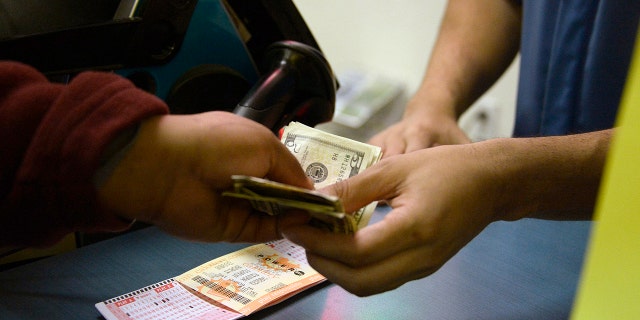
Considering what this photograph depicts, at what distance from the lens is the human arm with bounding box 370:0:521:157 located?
1129 millimetres

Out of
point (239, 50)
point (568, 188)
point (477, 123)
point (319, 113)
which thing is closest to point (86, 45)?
point (239, 50)

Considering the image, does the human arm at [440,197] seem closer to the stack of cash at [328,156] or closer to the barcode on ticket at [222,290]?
the stack of cash at [328,156]

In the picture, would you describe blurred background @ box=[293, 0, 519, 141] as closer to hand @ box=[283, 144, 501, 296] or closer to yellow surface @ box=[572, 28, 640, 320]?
hand @ box=[283, 144, 501, 296]

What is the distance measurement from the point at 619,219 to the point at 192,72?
2.33ft

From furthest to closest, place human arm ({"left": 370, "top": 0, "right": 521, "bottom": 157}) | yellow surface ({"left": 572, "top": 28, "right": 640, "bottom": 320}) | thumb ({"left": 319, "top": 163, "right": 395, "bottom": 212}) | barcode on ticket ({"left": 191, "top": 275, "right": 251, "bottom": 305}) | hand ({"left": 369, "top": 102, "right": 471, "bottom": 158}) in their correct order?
human arm ({"left": 370, "top": 0, "right": 521, "bottom": 157})
hand ({"left": 369, "top": 102, "right": 471, "bottom": 158})
barcode on ticket ({"left": 191, "top": 275, "right": 251, "bottom": 305})
thumb ({"left": 319, "top": 163, "right": 395, "bottom": 212})
yellow surface ({"left": 572, "top": 28, "right": 640, "bottom": 320})

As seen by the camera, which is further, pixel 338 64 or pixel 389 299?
pixel 338 64

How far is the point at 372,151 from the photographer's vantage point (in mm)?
788

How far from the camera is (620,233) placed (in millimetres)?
317

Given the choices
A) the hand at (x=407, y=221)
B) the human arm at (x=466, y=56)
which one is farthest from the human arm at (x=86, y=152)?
the human arm at (x=466, y=56)

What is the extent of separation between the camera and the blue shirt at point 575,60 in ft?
3.23

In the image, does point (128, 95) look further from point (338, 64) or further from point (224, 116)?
point (338, 64)

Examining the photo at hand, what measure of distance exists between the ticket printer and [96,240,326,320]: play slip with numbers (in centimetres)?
19

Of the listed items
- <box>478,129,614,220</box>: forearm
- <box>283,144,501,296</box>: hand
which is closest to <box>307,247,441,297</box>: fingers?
<box>283,144,501,296</box>: hand

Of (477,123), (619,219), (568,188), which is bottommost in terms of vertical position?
(477,123)
